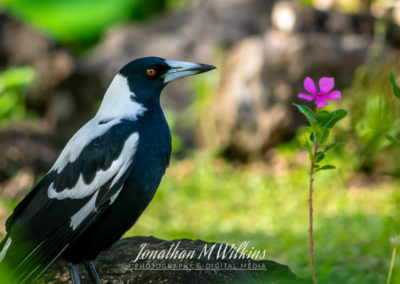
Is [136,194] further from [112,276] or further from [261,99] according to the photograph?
[261,99]

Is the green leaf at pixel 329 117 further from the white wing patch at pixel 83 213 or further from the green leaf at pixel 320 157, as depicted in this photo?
the white wing patch at pixel 83 213

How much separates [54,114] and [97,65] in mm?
860

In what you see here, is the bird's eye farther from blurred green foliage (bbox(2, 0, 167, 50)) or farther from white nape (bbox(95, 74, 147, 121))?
blurred green foliage (bbox(2, 0, 167, 50))

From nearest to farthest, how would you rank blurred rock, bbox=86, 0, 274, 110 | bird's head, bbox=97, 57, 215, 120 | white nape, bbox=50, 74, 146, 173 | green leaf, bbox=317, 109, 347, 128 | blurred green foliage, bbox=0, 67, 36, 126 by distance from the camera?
green leaf, bbox=317, 109, 347, 128 → white nape, bbox=50, 74, 146, 173 → bird's head, bbox=97, 57, 215, 120 → blurred green foliage, bbox=0, 67, 36, 126 → blurred rock, bbox=86, 0, 274, 110

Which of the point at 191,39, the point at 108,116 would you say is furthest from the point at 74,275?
the point at 191,39

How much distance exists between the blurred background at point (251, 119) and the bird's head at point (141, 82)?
1007mm

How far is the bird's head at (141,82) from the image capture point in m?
2.31

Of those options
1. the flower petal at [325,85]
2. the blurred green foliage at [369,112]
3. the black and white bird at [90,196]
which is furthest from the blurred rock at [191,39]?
the flower petal at [325,85]

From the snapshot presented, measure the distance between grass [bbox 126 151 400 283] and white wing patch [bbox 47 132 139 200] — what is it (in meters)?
1.21

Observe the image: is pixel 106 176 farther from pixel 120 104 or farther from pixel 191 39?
pixel 191 39

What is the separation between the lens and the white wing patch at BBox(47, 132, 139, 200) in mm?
2104

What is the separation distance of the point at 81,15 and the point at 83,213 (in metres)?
9.30

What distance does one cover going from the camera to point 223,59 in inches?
259

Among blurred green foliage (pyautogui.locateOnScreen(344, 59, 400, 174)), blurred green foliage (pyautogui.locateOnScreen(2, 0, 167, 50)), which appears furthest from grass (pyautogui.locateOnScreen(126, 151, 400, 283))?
blurred green foliage (pyautogui.locateOnScreen(2, 0, 167, 50))
